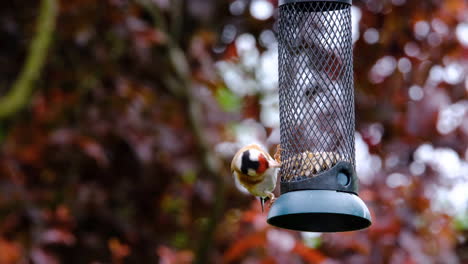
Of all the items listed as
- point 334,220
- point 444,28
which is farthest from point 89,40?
point 334,220

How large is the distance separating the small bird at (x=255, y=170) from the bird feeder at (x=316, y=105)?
0.10 meters

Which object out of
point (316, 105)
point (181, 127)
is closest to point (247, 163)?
point (316, 105)

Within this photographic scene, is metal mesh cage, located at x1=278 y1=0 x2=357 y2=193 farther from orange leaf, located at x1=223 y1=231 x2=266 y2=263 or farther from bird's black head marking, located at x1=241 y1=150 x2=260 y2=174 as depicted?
orange leaf, located at x1=223 y1=231 x2=266 y2=263

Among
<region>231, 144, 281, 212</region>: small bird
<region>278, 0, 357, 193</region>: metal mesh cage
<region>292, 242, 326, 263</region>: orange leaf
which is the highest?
<region>278, 0, 357, 193</region>: metal mesh cage

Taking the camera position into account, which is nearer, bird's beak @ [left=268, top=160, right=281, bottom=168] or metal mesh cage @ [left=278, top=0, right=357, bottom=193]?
bird's beak @ [left=268, top=160, right=281, bottom=168]

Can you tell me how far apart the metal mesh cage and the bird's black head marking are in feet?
1.12

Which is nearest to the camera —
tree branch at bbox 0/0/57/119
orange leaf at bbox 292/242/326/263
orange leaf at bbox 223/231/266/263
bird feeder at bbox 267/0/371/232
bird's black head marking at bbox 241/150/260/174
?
bird's black head marking at bbox 241/150/260/174

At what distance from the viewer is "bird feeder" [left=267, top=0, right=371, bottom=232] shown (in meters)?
2.81

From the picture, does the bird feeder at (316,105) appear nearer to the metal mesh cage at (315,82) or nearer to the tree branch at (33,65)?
the metal mesh cage at (315,82)

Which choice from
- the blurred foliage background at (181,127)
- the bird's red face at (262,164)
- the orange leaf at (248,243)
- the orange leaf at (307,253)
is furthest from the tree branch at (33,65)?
the bird's red face at (262,164)

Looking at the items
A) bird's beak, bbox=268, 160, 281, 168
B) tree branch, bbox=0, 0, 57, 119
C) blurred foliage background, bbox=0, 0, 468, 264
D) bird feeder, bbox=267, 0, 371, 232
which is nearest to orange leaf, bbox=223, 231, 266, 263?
blurred foliage background, bbox=0, 0, 468, 264

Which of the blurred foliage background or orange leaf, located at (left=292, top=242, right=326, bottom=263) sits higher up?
the blurred foliage background

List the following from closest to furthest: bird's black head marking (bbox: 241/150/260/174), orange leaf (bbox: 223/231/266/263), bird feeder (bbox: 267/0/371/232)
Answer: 1. bird's black head marking (bbox: 241/150/260/174)
2. bird feeder (bbox: 267/0/371/232)
3. orange leaf (bbox: 223/231/266/263)

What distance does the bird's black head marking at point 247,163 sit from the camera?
2553 millimetres
